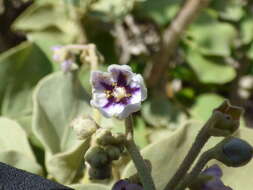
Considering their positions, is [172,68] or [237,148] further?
[172,68]

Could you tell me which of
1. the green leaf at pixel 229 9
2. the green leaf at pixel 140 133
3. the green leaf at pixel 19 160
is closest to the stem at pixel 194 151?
the green leaf at pixel 19 160

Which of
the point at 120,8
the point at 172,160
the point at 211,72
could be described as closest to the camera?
the point at 172,160

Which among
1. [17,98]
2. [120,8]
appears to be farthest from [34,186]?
[120,8]

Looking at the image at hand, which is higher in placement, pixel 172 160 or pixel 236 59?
pixel 172 160

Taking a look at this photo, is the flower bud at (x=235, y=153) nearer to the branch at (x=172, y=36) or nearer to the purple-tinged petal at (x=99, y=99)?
the purple-tinged petal at (x=99, y=99)

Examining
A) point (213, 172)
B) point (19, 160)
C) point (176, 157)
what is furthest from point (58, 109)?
point (213, 172)

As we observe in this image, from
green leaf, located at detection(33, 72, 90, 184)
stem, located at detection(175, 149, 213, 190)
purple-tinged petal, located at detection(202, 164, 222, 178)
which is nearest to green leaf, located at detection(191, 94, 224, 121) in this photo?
green leaf, located at detection(33, 72, 90, 184)

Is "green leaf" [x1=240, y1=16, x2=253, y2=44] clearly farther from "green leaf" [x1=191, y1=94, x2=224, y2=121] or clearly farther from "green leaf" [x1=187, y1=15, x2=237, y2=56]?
"green leaf" [x1=191, y1=94, x2=224, y2=121]

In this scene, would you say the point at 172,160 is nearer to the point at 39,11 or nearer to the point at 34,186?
the point at 34,186
